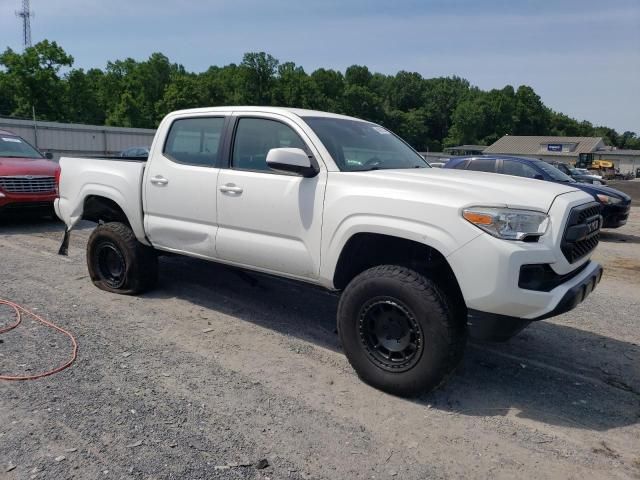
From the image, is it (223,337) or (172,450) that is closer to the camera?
(172,450)

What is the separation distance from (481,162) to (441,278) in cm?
917

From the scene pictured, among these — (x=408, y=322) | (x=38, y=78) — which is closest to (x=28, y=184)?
(x=408, y=322)

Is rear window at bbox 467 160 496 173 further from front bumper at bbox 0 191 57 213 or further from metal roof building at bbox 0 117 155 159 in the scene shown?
metal roof building at bbox 0 117 155 159

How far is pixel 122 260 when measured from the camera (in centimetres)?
561

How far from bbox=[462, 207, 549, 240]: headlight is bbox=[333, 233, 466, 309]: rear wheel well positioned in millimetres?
413

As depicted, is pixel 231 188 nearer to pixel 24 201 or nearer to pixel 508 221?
pixel 508 221

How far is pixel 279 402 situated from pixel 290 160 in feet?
5.59

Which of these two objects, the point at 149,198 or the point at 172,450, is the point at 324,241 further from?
the point at 149,198

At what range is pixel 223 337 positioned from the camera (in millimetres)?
4633

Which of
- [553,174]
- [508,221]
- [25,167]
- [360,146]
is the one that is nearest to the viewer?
[508,221]

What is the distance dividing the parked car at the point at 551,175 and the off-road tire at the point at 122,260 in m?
8.31

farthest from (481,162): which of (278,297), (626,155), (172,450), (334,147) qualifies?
(626,155)

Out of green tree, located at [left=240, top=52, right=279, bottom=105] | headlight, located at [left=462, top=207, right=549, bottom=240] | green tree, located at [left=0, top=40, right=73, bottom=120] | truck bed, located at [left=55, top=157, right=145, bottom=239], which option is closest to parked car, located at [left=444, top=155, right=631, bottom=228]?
headlight, located at [left=462, top=207, right=549, bottom=240]

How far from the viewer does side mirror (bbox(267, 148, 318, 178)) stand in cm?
386
